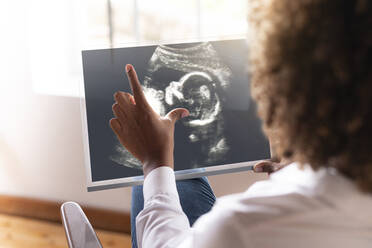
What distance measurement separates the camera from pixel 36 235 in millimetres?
1927

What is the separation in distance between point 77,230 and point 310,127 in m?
0.59

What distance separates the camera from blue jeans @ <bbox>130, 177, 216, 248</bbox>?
3.68ft

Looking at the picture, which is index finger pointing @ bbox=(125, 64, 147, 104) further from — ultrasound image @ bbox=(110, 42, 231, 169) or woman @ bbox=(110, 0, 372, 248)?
woman @ bbox=(110, 0, 372, 248)

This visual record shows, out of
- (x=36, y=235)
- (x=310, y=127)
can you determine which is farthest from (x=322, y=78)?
(x=36, y=235)

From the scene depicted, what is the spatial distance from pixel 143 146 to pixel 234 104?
309mm

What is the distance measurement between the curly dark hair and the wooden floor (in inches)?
55.7

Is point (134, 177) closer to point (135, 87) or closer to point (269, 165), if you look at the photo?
point (135, 87)

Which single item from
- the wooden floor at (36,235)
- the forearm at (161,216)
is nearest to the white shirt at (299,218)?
the forearm at (161,216)

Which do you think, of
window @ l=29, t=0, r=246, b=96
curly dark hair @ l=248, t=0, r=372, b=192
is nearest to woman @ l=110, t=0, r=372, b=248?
curly dark hair @ l=248, t=0, r=372, b=192

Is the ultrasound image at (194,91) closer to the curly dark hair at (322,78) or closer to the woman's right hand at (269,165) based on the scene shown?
the woman's right hand at (269,165)

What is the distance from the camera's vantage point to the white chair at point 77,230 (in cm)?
93

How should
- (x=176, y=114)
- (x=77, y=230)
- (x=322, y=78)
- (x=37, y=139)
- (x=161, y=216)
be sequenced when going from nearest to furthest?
(x=322, y=78)
(x=161, y=216)
(x=77, y=230)
(x=176, y=114)
(x=37, y=139)

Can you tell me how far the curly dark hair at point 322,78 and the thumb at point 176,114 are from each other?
473mm

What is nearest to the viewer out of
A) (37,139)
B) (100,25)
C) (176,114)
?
(176,114)
